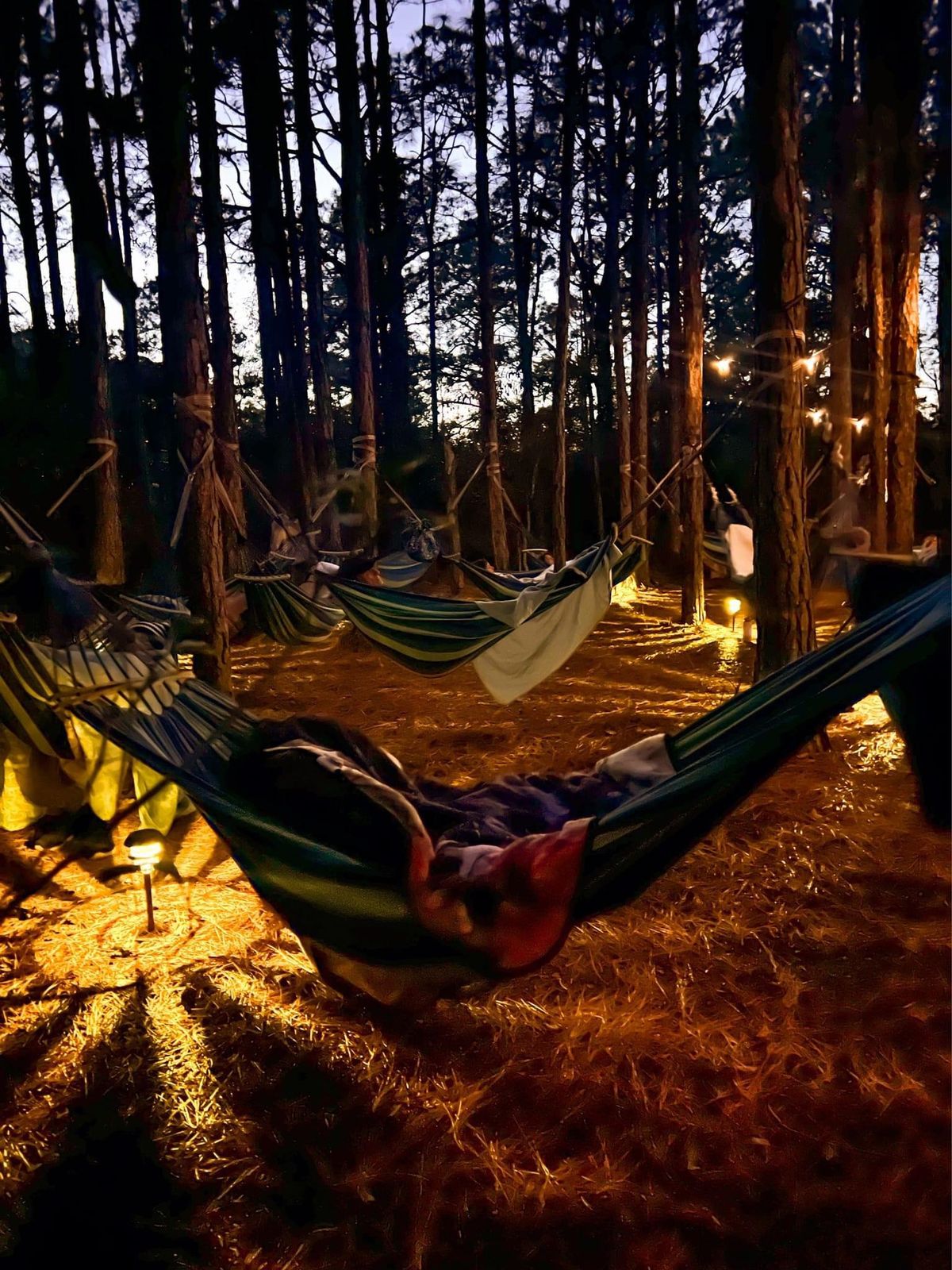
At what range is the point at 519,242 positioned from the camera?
987cm

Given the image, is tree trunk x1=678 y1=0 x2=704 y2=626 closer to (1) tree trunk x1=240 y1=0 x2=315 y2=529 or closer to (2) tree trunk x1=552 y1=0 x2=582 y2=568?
(2) tree trunk x1=552 y1=0 x2=582 y2=568

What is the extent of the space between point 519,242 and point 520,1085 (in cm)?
1024

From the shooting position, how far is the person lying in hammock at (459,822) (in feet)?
4.52

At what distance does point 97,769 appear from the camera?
95.1 inches

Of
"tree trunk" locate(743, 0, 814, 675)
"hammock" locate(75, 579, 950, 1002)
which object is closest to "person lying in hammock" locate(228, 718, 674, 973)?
"hammock" locate(75, 579, 950, 1002)

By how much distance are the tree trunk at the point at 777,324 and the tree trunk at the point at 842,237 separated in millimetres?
3081

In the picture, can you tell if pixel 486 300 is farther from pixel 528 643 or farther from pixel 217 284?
pixel 528 643

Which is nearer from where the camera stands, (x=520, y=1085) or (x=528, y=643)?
(x=520, y=1085)

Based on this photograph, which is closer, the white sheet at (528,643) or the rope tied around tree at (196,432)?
the rope tied around tree at (196,432)

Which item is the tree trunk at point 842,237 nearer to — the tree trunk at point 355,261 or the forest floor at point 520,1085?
the tree trunk at point 355,261

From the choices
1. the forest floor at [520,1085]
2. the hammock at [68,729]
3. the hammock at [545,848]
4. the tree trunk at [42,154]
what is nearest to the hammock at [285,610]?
the hammock at [68,729]

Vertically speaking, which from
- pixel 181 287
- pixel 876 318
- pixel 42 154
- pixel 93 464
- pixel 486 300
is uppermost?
pixel 42 154

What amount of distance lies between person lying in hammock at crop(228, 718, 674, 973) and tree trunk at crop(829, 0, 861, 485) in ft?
15.5

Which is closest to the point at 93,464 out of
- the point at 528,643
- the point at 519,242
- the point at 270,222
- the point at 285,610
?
the point at 285,610
